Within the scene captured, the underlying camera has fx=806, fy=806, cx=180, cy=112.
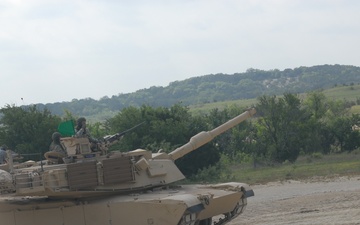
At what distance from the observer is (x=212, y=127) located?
5931 centimetres

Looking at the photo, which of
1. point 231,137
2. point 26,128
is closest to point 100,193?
point 26,128

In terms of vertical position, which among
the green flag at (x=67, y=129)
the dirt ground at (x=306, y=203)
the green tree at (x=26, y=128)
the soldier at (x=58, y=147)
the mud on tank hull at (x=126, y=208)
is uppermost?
the green tree at (x=26, y=128)

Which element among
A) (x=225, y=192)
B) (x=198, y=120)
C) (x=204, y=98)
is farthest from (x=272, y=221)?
(x=204, y=98)

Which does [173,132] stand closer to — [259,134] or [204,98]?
[259,134]

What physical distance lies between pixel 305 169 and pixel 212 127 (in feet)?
58.9

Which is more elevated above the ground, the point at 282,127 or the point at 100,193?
the point at 282,127

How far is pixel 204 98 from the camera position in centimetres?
18588

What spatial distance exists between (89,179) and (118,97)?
563ft

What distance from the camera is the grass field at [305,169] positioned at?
39.1 metres

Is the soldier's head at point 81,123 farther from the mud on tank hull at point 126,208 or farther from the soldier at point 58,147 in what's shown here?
the mud on tank hull at point 126,208

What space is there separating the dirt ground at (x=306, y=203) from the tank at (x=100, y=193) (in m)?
3.89

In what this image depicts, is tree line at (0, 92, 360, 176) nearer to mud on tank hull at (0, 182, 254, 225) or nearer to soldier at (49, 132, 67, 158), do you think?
soldier at (49, 132, 67, 158)

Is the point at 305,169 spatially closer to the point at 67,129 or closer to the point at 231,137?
the point at 231,137

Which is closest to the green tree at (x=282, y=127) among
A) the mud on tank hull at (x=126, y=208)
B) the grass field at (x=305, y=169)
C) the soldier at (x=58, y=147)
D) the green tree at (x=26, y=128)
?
the grass field at (x=305, y=169)
